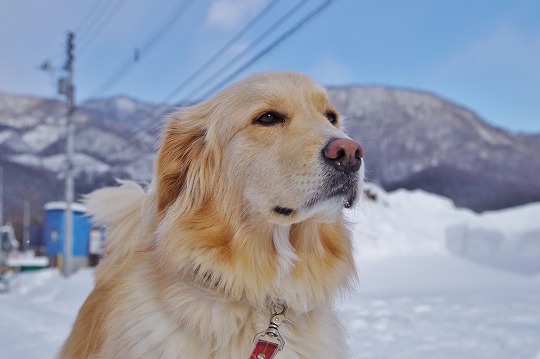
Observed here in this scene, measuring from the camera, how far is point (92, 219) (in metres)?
3.10

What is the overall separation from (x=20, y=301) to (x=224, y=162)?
38.7 feet

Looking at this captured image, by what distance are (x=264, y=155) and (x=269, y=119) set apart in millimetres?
186

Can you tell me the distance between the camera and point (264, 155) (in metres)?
2.36

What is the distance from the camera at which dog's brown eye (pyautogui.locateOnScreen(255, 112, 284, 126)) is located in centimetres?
242

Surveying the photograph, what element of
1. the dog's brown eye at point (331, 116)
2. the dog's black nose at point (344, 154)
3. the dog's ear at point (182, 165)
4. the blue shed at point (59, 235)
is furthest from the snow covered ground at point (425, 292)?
the blue shed at point (59, 235)

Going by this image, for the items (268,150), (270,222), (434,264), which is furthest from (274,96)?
(434,264)

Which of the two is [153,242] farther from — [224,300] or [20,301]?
[20,301]

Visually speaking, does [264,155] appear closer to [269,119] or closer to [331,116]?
[269,119]

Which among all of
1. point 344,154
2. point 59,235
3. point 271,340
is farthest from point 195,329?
point 59,235

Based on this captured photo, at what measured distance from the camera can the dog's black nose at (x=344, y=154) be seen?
2.09 metres

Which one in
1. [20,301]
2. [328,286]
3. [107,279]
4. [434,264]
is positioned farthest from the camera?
[434,264]

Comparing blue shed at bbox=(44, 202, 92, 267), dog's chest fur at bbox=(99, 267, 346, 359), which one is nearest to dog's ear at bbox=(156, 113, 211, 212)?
dog's chest fur at bbox=(99, 267, 346, 359)

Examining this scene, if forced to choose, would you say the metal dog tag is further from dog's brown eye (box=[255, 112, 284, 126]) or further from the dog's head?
dog's brown eye (box=[255, 112, 284, 126])

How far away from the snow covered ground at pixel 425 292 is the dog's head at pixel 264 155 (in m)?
0.31
